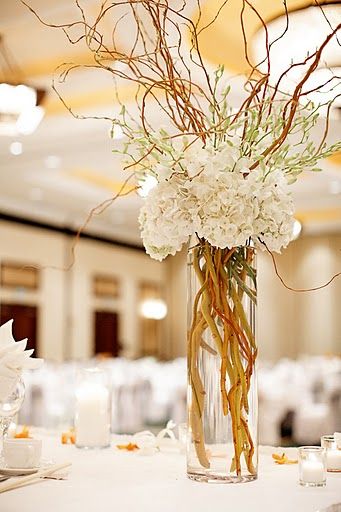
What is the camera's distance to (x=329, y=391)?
866 cm

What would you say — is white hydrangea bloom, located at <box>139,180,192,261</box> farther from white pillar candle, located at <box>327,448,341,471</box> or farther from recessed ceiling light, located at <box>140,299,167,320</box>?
recessed ceiling light, located at <box>140,299,167,320</box>

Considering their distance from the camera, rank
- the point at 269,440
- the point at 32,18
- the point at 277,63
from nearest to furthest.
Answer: the point at 32,18 → the point at 277,63 → the point at 269,440

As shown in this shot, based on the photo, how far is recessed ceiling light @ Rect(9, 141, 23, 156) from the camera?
7957 millimetres

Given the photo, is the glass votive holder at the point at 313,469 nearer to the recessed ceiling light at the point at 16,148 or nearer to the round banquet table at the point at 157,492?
the round banquet table at the point at 157,492

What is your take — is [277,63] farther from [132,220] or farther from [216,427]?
[132,220]

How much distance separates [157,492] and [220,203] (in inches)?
27.8

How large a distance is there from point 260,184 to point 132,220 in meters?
11.3

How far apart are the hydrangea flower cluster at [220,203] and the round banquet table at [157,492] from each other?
0.59 metres

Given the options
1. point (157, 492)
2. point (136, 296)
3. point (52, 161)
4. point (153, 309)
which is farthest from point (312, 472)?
point (153, 309)

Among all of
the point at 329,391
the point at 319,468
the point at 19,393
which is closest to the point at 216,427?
the point at 319,468

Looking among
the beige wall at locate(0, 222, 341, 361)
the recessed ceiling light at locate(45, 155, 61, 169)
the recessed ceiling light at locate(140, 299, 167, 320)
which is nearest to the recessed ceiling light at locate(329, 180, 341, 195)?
the beige wall at locate(0, 222, 341, 361)

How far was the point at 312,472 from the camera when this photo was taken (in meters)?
1.90

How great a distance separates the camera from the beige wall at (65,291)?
1191 cm

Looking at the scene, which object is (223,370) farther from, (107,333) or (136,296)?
(136,296)
